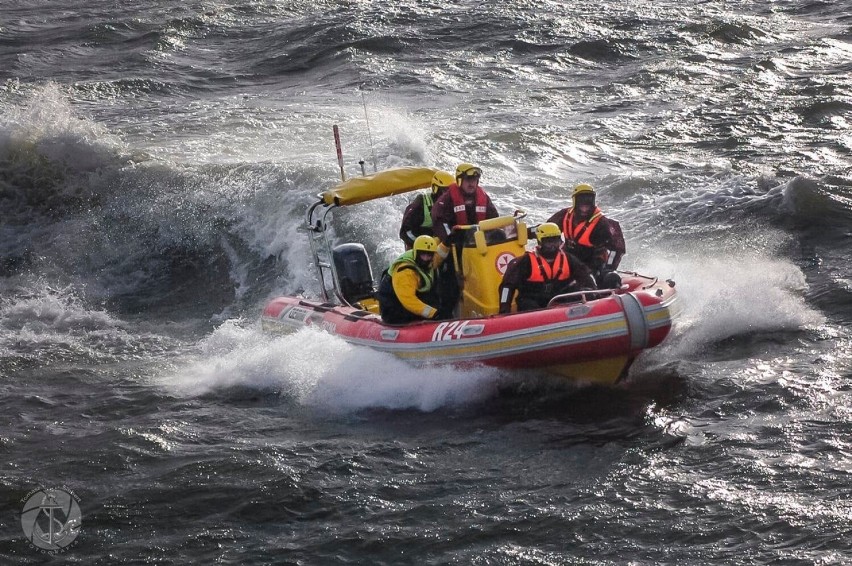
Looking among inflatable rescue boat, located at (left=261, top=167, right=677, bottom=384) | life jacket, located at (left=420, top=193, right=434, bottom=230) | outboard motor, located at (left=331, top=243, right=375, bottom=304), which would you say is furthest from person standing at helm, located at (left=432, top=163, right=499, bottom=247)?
outboard motor, located at (left=331, top=243, right=375, bottom=304)

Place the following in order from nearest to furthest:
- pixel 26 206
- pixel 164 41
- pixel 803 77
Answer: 1. pixel 26 206
2. pixel 803 77
3. pixel 164 41

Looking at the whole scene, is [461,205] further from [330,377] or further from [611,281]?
[330,377]

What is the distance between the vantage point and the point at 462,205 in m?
10.6

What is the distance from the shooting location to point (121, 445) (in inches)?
346

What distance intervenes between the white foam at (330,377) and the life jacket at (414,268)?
688 millimetres

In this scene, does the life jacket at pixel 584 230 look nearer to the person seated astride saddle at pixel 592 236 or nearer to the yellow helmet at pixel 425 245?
the person seated astride saddle at pixel 592 236

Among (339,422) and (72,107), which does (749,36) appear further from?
(339,422)

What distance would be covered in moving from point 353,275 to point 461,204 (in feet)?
4.90

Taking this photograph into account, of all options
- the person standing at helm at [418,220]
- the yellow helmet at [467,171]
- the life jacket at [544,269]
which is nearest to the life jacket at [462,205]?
the yellow helmet at [467,171]

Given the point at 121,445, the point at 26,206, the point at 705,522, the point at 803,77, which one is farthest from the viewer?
the point at 803,77

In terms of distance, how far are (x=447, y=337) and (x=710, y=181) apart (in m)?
6.78

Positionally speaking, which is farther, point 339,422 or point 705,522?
point 339,422

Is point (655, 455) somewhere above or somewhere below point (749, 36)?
below

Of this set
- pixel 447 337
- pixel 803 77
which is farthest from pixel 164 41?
pixel 447 337
